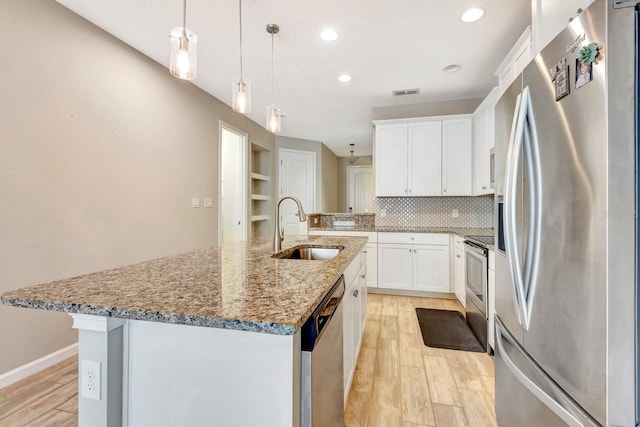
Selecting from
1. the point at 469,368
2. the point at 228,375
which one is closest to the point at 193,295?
A: the point at 228,375

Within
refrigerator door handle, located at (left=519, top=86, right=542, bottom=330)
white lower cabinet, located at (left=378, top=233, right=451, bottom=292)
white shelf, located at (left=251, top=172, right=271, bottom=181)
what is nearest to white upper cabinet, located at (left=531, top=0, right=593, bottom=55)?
refrigerator door handle, located at (left=519, top=86, right=542, bottom=330)

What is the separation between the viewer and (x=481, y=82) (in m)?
3.37

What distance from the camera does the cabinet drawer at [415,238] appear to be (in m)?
3.63

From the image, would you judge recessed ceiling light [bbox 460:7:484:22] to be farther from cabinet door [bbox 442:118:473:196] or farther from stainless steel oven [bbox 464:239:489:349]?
stainless steel oven [bbox 464:239:489:349]

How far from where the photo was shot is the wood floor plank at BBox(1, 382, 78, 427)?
1.54m

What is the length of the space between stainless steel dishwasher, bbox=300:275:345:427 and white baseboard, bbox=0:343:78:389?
2.13m

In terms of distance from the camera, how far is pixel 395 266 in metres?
3.81

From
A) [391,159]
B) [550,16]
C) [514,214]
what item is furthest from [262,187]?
[514,214]

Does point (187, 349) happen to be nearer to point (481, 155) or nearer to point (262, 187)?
point (481, 155)

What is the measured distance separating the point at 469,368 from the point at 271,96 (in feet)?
11.9

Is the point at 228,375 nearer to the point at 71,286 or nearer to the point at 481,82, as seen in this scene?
the point at 71,286

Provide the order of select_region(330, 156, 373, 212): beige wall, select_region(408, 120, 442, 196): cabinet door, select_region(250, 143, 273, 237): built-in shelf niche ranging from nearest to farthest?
1. select_region(408, 120, 442, 196): cabinet door
2. select_region(250, 143, 273, 237): built-in shelf niche
3. select_region(330, 156, 373, 212): beige wall

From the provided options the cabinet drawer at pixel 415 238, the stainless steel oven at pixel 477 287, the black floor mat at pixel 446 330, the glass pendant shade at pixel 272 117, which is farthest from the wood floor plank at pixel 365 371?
the glass pendant shade at pixel 272 117

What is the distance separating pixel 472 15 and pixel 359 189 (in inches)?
242
